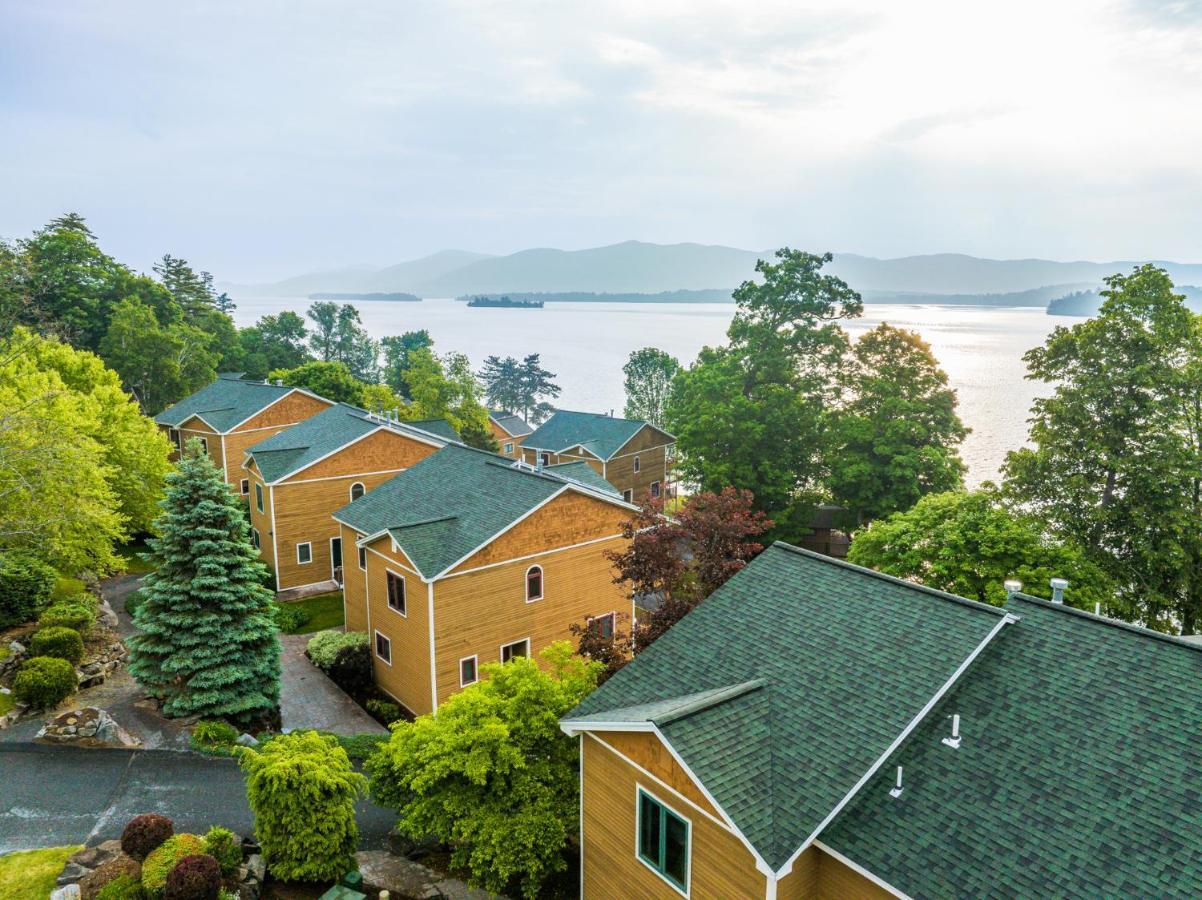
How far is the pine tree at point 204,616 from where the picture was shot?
1995 cm

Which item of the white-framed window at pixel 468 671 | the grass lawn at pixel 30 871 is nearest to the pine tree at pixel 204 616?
the white-framed window at pixel 468 671

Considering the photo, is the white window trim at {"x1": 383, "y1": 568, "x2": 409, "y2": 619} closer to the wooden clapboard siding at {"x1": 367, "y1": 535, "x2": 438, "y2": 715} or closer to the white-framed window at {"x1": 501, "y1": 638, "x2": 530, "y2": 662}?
the wooden clapboard siding at {"x1": 367, "y1": 535, "x2": 438, "y2": 715}

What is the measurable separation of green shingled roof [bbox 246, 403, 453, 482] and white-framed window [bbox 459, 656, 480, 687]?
51.8 ft

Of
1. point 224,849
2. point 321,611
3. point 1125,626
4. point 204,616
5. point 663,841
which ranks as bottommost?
point 321,611

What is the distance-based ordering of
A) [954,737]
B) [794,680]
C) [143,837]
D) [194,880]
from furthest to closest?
[143,837] → [794,680] → [194,880] → [954,737]

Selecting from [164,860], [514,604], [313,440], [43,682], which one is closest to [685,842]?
[164,860]

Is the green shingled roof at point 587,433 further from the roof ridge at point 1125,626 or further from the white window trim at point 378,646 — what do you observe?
the roof ridge at point 1125,626

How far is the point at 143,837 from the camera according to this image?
12.8 m

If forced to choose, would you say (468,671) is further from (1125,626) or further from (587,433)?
(587,433)

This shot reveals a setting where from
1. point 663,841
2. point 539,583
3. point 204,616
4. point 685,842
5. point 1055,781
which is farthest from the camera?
point 539,583

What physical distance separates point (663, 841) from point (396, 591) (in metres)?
14.6

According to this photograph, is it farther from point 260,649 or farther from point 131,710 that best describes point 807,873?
point 131,710

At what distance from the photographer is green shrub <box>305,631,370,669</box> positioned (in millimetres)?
25234

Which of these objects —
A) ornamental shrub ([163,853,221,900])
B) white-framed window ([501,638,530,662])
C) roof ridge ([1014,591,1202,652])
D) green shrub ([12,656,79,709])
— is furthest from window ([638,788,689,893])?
green shrub ([12,656,79,709])
